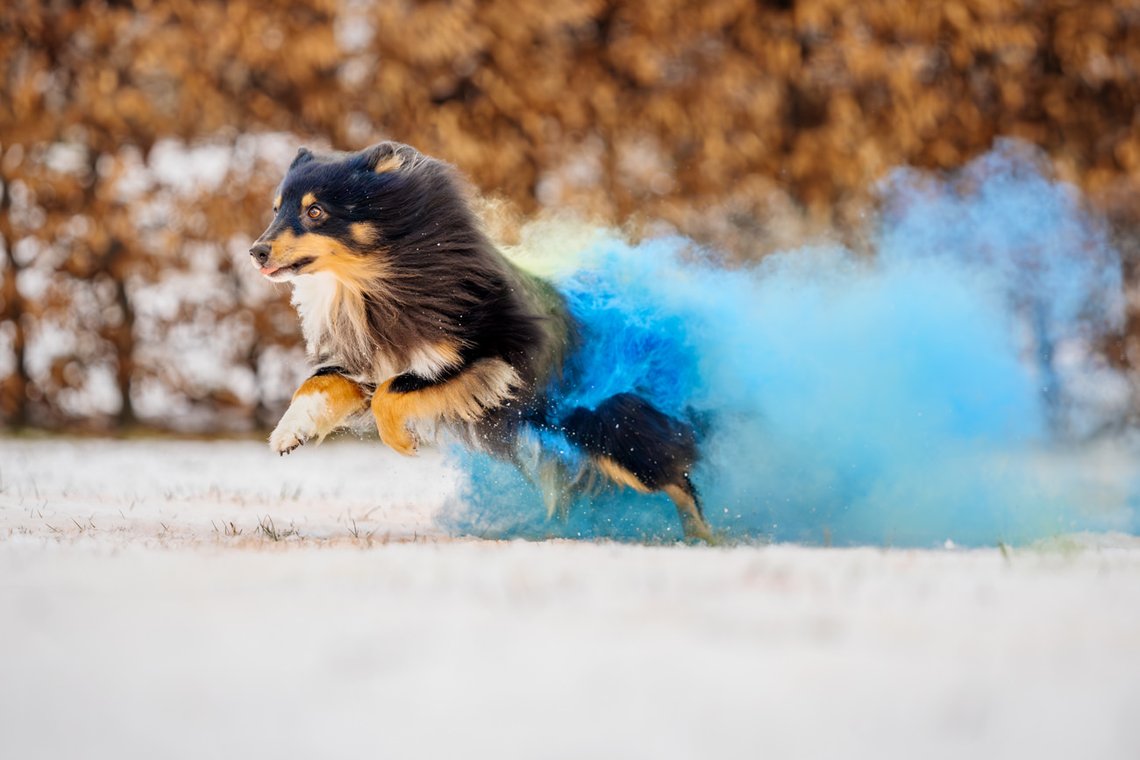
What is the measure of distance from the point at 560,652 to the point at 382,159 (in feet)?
6.19

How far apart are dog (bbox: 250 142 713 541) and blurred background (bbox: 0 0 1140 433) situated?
13.2 ft

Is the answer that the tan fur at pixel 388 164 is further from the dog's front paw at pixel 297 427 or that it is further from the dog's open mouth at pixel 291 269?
the dog's front paw at pixel 297 427

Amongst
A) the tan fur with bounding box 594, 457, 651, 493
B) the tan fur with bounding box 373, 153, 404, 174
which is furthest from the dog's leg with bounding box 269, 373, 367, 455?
the tan fur with bounding box 594, 457, 651, 493

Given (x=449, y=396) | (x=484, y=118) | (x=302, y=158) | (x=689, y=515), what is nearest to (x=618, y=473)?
(x=689, y=515)

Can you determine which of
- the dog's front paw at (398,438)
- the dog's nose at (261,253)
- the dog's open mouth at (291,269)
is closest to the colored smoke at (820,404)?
the dog's front paw at (398,438)

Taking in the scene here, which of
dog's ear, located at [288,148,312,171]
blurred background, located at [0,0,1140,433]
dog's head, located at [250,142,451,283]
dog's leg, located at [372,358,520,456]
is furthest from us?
blurred background, located at [0,0,1140,433]

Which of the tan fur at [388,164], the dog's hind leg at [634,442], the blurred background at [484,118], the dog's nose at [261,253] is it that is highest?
the blurred background at [484,118]

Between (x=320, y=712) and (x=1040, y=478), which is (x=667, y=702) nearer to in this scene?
(x=320, y=712)

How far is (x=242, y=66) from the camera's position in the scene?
7.27 metres

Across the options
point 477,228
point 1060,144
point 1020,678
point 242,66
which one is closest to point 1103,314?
point 1060,144

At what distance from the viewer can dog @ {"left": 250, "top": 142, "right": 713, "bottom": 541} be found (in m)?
2.96

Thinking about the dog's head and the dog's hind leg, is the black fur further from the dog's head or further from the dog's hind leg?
the dog's head

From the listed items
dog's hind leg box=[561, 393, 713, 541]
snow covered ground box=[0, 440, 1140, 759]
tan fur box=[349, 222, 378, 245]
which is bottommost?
snow covered ground box=[0, 440, 1140, 759]

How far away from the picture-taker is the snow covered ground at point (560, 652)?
133cm
